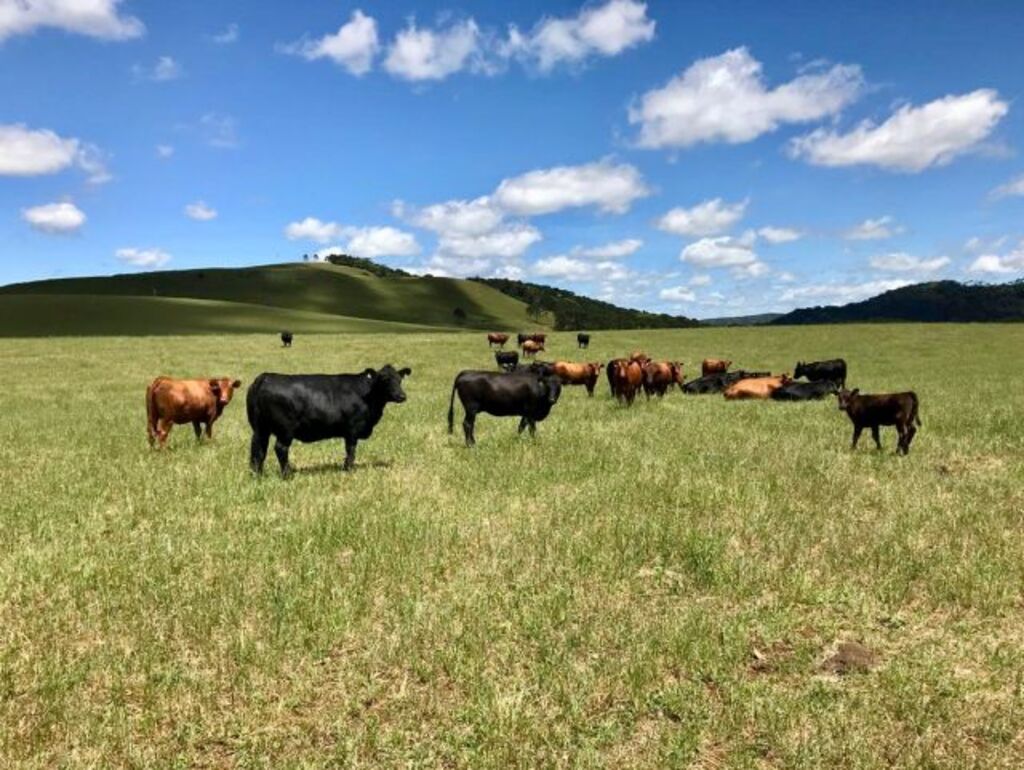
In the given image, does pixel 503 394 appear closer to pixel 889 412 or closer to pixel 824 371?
pixel 889 412

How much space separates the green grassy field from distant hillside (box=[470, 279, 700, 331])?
4266 inches

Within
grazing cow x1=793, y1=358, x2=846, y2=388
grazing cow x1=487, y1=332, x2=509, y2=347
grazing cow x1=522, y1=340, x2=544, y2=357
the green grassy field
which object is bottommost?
the green grassy field

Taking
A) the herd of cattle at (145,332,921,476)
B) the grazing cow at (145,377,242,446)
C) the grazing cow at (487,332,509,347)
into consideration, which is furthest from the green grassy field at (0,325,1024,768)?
the grazing cow at (487,332,509,347)

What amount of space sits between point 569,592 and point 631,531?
1.74m

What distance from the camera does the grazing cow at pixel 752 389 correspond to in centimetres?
2500

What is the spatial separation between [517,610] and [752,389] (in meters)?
20.6

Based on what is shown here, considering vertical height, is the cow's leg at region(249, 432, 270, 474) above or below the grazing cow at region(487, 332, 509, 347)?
below

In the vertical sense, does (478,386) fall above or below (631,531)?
above

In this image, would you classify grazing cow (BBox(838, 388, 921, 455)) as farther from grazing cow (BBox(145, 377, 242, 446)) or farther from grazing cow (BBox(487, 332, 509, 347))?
grazing cow (BBox(487, 332, 509, 347))

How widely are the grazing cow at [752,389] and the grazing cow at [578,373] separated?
475 cm

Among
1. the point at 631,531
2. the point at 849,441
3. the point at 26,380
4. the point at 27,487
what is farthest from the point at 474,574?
the point at 26,380

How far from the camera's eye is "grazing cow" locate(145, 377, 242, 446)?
14.9m

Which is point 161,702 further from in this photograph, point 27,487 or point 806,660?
point 27,487

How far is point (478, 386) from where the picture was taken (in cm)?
1577
